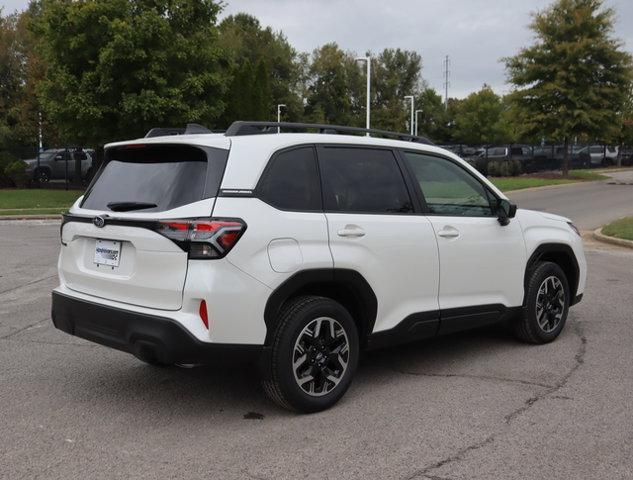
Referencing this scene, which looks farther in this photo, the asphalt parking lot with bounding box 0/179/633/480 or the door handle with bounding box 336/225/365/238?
the door handle with bounding box 336/225/365/238

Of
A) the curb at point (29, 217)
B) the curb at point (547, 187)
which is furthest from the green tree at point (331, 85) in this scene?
the curb at point (29, 217)

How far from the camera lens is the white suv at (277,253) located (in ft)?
13.3

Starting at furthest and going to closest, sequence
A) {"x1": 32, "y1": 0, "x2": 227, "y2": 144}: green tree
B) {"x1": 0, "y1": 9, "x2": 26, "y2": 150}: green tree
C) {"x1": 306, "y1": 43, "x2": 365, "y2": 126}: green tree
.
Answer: {"x1": 306, "y1": 43, "x2": 365, "y2": 126}: green tree → {"x1": 0, "y1": 9, "x2": 26, "y2": 150}: green tree → {"x1": 32, "y1": 0, "x2": 227, "y2": 144}: green tree

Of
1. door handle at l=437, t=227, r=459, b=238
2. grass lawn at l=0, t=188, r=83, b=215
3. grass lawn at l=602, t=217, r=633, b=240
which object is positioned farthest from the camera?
grass lawn at l=0, t=188, r=83, b=215

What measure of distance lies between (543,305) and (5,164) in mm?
29951

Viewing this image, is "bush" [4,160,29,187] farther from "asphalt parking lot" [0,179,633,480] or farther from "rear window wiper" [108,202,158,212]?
"rear window wiper" [108,202,158,212]

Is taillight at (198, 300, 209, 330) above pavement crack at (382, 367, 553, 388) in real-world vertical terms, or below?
above

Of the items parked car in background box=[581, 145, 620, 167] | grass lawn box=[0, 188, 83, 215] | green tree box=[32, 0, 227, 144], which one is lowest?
grass lawn box=[0, 188, 83, 215]

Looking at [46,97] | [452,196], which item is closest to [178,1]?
[46,97]

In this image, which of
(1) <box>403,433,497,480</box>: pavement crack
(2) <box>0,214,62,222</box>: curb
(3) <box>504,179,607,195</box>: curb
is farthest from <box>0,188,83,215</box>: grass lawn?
(1) <box>403,433,497,480</box>: pavement crack

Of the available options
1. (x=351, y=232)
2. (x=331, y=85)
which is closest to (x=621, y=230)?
(x=351, y=232)

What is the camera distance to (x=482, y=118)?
77.1 meters

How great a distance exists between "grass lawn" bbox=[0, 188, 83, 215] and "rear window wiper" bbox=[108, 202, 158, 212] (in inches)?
673

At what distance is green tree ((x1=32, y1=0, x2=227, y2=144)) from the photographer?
23.2 meters
